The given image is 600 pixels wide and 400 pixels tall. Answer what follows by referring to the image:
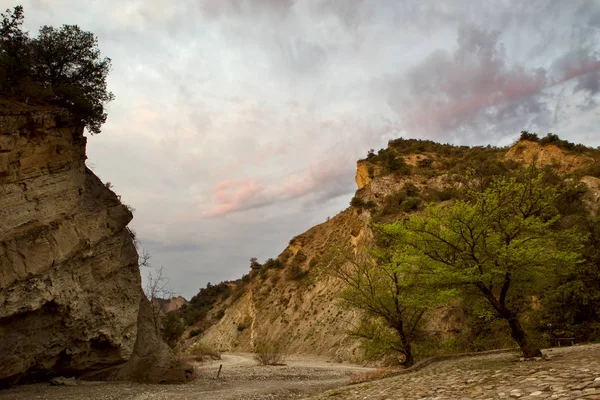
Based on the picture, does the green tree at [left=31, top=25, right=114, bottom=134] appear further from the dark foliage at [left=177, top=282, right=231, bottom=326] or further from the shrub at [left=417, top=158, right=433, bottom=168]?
the dark foliage at [left=177, top=282, right=231, bottom=326]

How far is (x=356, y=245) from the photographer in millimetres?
47938

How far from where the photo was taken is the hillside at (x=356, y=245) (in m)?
37.4

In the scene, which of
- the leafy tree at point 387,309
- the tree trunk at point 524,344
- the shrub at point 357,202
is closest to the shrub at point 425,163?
the shrub at point 357,202

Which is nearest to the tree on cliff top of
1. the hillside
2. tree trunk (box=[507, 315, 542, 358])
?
the hillside

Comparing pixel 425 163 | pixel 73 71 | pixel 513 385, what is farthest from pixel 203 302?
pixel 513 385

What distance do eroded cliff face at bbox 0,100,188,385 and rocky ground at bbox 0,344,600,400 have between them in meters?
1.80

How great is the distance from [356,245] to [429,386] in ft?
124

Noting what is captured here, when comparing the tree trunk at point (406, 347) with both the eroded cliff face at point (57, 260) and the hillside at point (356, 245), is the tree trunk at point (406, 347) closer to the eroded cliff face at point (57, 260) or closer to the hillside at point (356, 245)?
the hillside at point (356, 245)

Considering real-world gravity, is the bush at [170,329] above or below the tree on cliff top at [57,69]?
below

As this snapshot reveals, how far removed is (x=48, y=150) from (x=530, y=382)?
22.0 meters

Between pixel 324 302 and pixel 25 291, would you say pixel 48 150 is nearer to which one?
pixel 25 291

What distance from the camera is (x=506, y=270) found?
11.9 meters

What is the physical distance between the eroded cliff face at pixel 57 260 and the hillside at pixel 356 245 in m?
14.2

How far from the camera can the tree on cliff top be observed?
1992 centimetres
